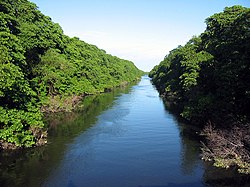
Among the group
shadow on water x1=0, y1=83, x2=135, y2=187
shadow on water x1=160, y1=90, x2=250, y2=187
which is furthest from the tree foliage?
shadow on water x1=0, y1=83, x2=135, y2=187

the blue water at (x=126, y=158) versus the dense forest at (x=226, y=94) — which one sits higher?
the dense forest at (x=226, y=94)

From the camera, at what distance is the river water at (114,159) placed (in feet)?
67.7

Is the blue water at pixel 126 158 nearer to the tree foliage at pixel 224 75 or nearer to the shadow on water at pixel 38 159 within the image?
the shadow on water at pixel 38 159

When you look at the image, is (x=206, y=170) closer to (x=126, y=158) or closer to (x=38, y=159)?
(x=126, y=158)

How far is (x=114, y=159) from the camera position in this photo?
82.0 ft

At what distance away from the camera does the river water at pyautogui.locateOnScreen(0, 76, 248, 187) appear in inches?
812

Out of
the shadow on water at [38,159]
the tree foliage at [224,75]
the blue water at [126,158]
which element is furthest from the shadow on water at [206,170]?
the shadow on water at [38,159]

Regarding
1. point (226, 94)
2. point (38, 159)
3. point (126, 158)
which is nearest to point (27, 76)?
point (38, 159)

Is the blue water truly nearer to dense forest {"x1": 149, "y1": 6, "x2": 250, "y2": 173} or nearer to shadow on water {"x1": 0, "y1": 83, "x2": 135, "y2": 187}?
shadow on water {"x1": 0, "y1": 83, "x2": 135, "y2": 187}

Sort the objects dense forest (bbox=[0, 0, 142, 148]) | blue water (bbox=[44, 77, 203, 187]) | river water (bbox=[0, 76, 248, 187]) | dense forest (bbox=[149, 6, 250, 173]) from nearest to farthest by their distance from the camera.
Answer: river water (bbox=[0, 76, 248, 187]) → blue water (bbox=[44, 77, 203, 187]) → dense forest (bbox=[149, 6, 250, 173]) → dense forest (bbox=[0, 0, 142, 148])

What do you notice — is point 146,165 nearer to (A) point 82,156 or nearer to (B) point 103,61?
(A) point 82,156

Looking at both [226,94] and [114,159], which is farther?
[226,94]

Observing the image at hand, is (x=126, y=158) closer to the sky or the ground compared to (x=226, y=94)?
closer to the ground

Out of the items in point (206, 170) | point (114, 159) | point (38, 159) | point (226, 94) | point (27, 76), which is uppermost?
point (27, 76)
